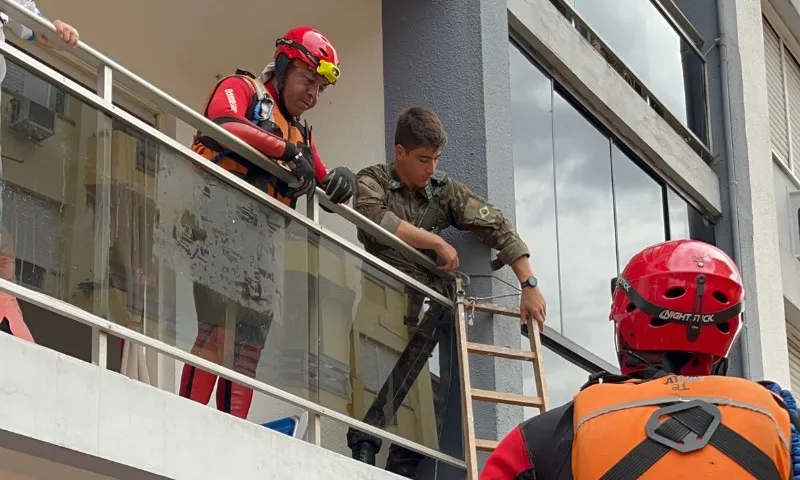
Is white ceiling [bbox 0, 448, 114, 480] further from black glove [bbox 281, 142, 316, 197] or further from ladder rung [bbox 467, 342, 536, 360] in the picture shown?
ladder rung [bbox 467, 342, 536, 360]

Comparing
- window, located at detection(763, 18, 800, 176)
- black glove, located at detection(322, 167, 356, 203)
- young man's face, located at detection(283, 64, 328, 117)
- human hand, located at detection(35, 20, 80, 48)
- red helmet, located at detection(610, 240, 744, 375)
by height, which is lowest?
red helmet, located at detection(610, 240, 744, 375)

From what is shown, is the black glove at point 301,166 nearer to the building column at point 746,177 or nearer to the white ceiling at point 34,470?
the white ceiling at point 34,470

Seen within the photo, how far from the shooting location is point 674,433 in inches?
137

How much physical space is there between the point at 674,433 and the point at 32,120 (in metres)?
3.17

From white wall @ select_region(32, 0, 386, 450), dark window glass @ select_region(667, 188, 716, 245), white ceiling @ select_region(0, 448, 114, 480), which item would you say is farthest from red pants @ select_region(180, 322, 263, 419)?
dark window glass @ select_region(667, 188, 716, 245)

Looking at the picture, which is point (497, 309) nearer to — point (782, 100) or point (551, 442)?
point (551, 442)

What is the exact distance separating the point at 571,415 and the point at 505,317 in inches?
211

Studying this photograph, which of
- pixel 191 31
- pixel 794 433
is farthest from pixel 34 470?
pixel 191 31

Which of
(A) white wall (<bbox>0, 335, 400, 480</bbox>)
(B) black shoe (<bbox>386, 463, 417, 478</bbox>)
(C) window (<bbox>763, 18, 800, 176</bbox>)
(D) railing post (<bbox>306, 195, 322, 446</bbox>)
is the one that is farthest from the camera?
(C) window (<bbox>763, 18, 800, 176</bbox>)

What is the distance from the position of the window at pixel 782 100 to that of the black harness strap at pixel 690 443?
1400 cm

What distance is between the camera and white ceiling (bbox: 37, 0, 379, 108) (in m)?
10.1

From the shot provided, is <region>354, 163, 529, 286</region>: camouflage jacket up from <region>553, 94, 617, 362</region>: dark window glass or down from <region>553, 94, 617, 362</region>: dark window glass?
down

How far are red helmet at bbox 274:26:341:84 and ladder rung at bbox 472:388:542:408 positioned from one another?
1.93m

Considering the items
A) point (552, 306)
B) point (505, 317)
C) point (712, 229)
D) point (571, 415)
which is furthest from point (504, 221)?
point (712, 229)
